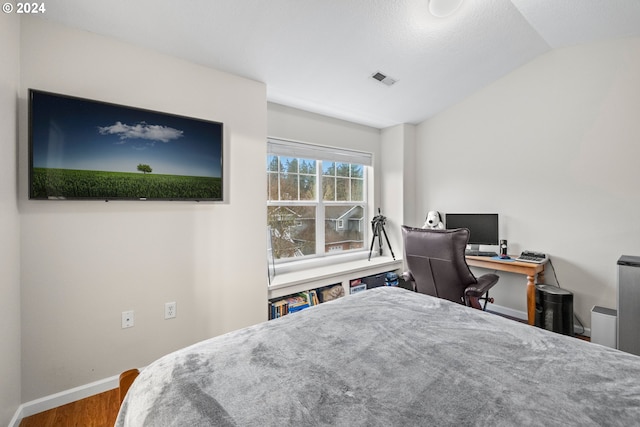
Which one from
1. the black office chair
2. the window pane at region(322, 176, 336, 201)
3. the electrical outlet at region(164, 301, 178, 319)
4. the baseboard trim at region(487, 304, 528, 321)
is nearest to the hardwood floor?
the electrical outlet at region(164, 301, 178, 319)

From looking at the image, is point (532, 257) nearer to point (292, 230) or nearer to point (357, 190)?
point (357, 190)

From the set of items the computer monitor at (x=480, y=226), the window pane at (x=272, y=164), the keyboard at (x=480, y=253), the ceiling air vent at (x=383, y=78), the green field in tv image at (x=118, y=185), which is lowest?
the keyboard at (x=480, y=253)

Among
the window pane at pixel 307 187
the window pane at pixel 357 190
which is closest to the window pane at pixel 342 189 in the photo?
the window pane at pixel 357 190

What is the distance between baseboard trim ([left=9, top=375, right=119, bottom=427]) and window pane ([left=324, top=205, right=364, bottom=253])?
2.36m

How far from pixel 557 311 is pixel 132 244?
357cm

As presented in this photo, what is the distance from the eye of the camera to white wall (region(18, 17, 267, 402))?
5.68ft

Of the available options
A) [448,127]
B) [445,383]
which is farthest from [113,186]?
[448,127]

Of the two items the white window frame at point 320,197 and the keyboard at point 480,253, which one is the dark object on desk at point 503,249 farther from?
the white window frame at point 320,197

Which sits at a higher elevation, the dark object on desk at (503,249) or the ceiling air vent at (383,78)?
the ceiling air vent at (383,78)

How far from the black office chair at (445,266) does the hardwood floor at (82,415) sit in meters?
2.26

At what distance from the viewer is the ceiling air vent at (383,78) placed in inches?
107

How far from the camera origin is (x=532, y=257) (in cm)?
288

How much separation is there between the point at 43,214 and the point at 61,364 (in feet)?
→ 3.08

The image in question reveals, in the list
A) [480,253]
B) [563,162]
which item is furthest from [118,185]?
[563,162]
